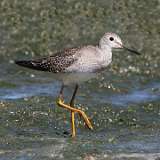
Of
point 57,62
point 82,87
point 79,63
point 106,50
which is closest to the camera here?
point 79,63

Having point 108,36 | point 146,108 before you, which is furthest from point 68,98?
point 108,36

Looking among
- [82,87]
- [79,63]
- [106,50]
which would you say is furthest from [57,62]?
[82,87]

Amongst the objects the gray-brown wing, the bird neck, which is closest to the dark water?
the gray-brown wing

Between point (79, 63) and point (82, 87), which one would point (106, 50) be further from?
point (82, 87)

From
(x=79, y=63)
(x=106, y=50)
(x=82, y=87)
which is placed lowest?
(x=82, y=87)

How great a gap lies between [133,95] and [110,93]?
1.63ft

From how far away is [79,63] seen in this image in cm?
1352

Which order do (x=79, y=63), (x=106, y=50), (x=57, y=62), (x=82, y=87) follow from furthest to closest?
(x=82, y=87)
(x=106, y=50)
(x=57, y=62)
(x=79, y=63)

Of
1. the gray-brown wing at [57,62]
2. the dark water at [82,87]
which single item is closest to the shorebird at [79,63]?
the gray-brown wing at [57,62]

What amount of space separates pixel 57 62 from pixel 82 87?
11.9ft

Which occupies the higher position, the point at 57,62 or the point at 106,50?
the point at 106,50

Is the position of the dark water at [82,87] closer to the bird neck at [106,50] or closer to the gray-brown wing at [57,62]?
the gray-brown wing at [57,62]

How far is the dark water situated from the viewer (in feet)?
40.1

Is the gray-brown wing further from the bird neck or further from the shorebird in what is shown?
the bird neck
